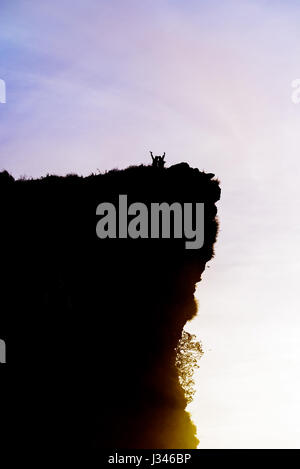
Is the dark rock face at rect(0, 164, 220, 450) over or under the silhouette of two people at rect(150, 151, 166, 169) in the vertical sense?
under

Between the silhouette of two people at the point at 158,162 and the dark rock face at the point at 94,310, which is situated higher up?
the silhouette of two people at the point at 158,162

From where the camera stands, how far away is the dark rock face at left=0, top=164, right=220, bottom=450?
2398 centimetres

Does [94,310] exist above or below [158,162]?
below

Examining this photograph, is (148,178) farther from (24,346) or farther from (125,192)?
(24,346)

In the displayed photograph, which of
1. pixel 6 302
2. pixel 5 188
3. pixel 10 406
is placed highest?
pixel 5 188

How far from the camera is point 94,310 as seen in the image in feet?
86.0

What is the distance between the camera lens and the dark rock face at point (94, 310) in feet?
78.7

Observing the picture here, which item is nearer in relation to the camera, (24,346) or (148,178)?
(24,346)

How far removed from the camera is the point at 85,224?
2695cm

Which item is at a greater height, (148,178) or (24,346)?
(148,178)
